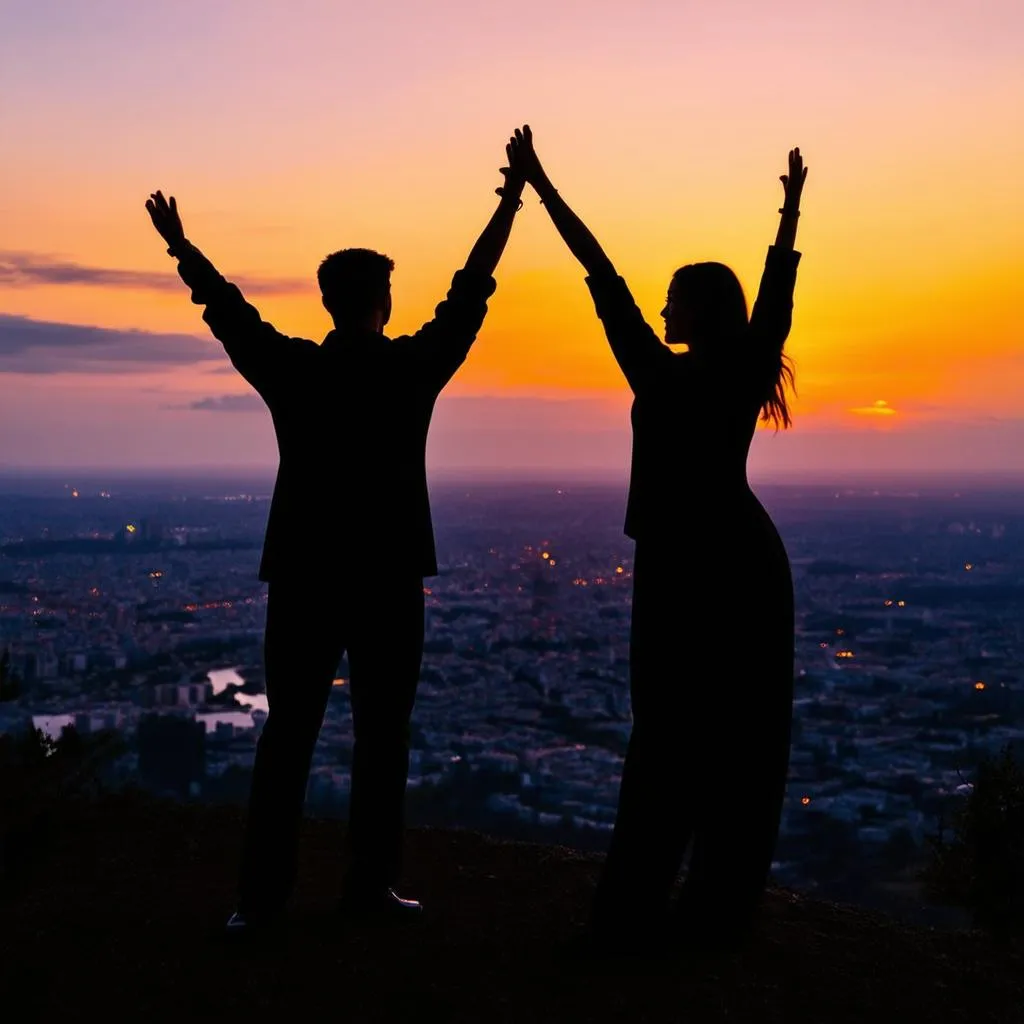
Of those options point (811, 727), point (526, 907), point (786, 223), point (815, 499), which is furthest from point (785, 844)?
point (815, 499)

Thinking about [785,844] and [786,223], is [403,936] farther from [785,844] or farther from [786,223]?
[785,844]

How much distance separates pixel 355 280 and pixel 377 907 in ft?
6.91

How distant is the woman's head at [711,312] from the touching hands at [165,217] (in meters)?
1.60

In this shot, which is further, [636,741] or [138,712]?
[138,712]

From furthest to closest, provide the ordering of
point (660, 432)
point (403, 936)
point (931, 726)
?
point (931, 726) → point (403, 936) → point (660, 432)

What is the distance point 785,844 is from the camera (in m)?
15.8

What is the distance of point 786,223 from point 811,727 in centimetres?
2273

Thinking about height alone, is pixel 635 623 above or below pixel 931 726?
above

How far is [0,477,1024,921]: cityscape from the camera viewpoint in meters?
→ 15.1

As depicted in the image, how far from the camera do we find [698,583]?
12.4 feet

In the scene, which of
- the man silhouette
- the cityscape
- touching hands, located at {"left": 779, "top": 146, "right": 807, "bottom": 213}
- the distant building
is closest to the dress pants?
the man silhouette

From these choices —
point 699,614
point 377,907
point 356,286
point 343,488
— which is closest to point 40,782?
point 377,907

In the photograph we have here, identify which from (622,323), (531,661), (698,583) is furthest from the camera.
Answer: (531,661)

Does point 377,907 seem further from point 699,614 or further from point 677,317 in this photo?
point 677,317
